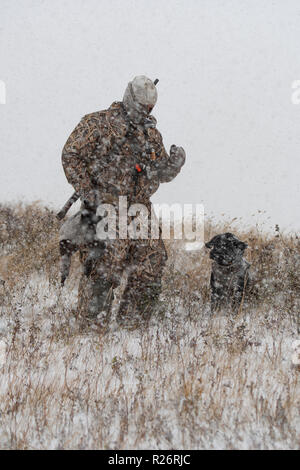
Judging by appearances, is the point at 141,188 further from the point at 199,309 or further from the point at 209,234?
the point at 209,234

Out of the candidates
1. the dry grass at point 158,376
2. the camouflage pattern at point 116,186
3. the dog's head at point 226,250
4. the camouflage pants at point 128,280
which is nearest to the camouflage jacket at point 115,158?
the camouflage pattern at point 116,186

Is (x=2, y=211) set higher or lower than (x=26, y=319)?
higher

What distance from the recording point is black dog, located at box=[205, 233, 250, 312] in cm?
501

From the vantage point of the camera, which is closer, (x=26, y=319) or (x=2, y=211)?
(x=26, y=319)

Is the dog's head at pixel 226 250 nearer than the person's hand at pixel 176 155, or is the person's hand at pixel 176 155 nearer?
the person's hand at pixel 176 155

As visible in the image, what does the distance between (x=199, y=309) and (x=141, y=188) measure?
1.48 meters

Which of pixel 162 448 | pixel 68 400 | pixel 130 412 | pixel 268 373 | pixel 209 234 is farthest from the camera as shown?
pixel 209 234

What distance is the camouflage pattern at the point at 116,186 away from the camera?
4672mm

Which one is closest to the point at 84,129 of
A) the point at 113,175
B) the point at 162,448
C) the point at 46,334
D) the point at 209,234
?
the point at 113,175

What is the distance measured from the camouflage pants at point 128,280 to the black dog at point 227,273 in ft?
2.00

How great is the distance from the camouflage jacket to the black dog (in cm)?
94

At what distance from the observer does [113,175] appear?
15.6 ft

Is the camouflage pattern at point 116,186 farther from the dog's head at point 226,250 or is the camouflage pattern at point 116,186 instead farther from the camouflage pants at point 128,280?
the dog's head at point 226,250

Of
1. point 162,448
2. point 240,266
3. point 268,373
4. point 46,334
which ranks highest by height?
point 240,266
